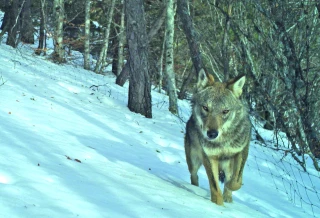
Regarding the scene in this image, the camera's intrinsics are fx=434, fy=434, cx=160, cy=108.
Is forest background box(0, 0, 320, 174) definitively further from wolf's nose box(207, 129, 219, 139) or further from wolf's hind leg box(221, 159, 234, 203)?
wolf's nose box(207, 129, 219, 139)

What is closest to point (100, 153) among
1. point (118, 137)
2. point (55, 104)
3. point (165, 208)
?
point (118, 137)

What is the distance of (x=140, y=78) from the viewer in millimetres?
11398

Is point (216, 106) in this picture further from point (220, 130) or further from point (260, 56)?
point (260, 56)

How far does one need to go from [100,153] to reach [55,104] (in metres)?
3.28

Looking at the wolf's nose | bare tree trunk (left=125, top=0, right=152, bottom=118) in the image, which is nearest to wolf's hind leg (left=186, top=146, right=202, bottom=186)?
the wolf's nose

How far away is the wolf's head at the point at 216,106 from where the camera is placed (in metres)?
5.57

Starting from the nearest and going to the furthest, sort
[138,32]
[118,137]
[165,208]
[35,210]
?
[35,210]
[165,208]
[118,137]
[138,32]

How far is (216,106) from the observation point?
570 centimetres

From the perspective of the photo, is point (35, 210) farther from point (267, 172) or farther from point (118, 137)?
point (267, 172)

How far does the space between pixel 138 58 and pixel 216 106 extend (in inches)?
229

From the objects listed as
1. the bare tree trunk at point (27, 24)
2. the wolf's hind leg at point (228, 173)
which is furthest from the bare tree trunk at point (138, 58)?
the bare tree trunk at point (27, 24)

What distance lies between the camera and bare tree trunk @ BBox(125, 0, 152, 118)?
1088 centimetres

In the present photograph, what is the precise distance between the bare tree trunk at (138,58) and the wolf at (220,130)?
17.0 ft

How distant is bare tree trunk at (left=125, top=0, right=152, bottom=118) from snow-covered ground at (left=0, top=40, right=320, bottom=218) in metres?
0.41
